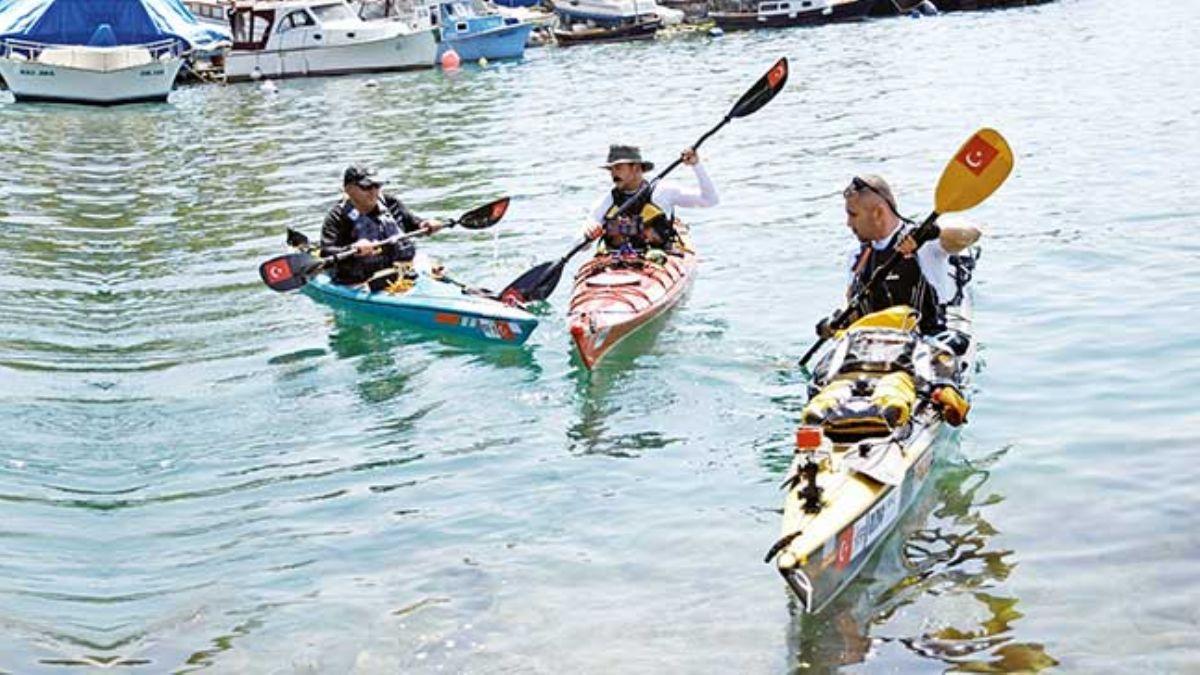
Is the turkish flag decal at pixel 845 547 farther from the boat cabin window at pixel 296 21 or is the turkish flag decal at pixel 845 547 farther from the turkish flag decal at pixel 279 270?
the boat cabin window at pixel 296 21

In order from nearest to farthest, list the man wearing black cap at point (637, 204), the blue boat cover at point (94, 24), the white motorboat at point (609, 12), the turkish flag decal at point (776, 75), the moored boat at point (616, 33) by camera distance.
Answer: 1. the man wearing black cap at point (637, 204)
2. the turkish flag decal at point (776, 75)
3. the blue boat cover at point (94, 24)
4. the moored boat at point (616, 33)
5. the white motorboat at point (609, 12)

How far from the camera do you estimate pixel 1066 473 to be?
8672 millimetres

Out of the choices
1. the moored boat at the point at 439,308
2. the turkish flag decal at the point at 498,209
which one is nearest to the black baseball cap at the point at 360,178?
the moored boat at the point at 439,308

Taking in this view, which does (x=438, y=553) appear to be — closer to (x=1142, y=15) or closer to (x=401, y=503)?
(x=401, y=503)

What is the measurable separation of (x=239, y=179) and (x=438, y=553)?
1717cm

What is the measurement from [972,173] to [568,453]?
317cm

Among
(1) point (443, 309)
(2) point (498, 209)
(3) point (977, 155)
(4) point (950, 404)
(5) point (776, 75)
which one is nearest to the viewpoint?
(4) point (950, 404)

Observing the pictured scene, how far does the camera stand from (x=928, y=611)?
6.88 metres

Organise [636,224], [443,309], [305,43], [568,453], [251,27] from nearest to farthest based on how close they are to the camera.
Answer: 1. [568,453]
2. [443,309]
3. [636,224]
4. [305,43]
5. [251,27]

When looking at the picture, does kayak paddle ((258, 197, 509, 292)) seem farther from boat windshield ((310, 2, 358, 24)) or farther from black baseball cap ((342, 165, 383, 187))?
boat windshield ((310, 2, 358, 24))

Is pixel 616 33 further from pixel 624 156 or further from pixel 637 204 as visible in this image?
pixel 624 156

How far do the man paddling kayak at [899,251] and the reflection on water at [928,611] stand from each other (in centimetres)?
134

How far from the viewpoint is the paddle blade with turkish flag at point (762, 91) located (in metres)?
13.5

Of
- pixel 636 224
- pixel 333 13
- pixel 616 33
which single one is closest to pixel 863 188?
pixel 636 224
